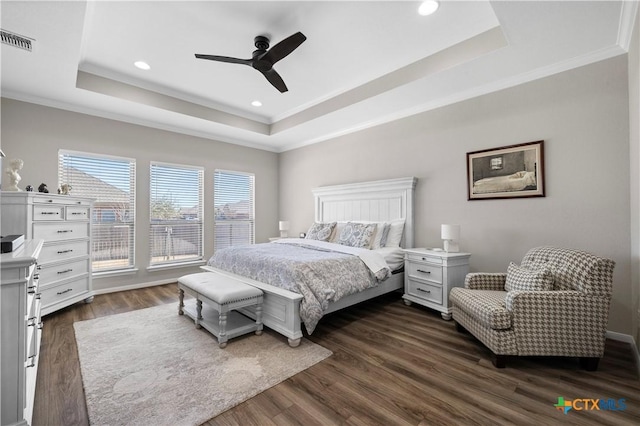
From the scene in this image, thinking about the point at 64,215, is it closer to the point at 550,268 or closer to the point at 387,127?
the point at 387,127

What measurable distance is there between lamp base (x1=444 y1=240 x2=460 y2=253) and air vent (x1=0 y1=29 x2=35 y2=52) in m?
4.73

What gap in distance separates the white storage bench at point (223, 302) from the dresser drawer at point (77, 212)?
5.70 ft

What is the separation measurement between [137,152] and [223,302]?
350cm

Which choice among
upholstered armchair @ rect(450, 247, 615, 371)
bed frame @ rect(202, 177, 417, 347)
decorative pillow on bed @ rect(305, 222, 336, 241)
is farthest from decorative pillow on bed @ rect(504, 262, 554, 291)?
decorative pillow on bed @ rect(305, 222, 336, 241)

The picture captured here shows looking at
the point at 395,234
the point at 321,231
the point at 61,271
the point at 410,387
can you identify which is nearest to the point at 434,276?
the point at 395,234

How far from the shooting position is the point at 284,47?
103 inches

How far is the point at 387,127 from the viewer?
4535mm

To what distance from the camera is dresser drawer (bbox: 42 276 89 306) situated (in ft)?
10.4

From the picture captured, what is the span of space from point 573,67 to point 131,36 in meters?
4.58

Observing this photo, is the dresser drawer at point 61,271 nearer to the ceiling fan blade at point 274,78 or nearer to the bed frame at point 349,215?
the bed frame at point 349,215

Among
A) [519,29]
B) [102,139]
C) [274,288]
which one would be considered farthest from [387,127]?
[102,139]

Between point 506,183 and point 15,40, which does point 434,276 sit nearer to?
point 506,183

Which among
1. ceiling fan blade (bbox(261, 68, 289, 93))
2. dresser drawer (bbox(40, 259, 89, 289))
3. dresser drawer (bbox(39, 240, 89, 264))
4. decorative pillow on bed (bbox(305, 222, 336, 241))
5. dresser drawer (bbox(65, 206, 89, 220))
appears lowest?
dresser drawer (bbox(40, 259, 89, 289))

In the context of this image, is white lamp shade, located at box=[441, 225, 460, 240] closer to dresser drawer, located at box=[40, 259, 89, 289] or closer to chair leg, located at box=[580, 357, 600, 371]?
chair leg, located at box=[580, 357, 600, 371]
